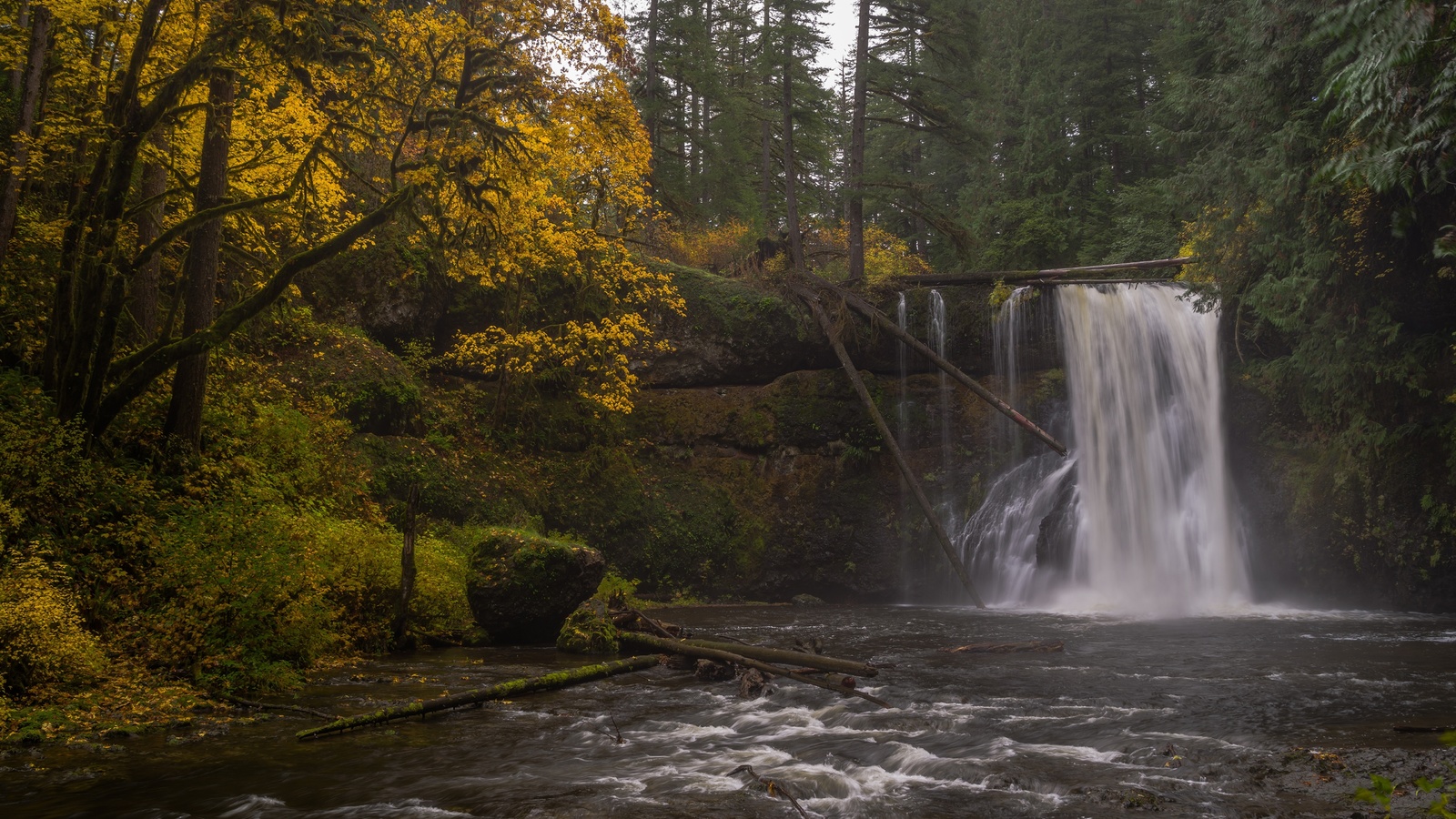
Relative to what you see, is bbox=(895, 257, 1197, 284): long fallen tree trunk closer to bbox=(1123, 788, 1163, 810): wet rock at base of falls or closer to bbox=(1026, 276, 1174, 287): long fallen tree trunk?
bbox=(1026, 276, 1174, 287): long fallen tree trunk

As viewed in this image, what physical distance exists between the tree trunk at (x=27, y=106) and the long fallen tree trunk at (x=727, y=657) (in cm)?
843

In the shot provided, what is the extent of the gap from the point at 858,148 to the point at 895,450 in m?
8.62

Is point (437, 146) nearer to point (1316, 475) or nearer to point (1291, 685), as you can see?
point (1291, 685)

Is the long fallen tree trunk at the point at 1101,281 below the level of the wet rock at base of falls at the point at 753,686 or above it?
above

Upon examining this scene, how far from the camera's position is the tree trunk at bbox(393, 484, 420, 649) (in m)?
10.6

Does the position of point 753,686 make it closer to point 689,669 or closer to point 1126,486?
point 689,669

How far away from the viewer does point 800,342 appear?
21.5m

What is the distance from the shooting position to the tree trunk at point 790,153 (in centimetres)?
2188

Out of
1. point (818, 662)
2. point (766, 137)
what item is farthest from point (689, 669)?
point (766, 137)

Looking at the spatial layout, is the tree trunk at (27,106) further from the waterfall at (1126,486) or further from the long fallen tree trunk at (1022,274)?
the waterfall at (1126,486)

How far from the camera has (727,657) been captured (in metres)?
9.44

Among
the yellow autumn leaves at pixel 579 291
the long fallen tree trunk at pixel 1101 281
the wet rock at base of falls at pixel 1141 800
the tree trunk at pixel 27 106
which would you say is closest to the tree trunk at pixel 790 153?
the yellow autumn leaves at pixel 579 291

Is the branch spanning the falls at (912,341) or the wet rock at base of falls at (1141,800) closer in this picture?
the wet rock at base of falls at (1141,800)

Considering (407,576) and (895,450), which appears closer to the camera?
(407,576)
